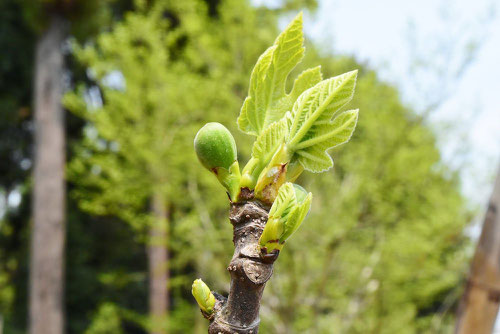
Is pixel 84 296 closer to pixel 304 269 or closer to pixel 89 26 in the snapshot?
pixel 89 26

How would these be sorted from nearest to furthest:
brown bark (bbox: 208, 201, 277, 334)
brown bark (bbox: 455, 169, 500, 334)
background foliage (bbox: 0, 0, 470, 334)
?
brown bark (bbox: 208, 201, 277, 334)
brown bark (bbox: 455, 169, 500, 334)
background foliage (bbox: 0, 0, 470, 334)

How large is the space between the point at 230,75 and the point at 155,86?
3.27ft

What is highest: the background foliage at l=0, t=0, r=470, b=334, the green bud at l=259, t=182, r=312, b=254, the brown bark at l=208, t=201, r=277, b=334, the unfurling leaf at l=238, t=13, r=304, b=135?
the background foliage at l=0, t=0, r=470, b=334

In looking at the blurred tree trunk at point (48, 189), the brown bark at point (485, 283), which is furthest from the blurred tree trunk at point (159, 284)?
the brown bark at point (485, 283)

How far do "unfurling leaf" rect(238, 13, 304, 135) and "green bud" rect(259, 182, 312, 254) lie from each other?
0.09 metres

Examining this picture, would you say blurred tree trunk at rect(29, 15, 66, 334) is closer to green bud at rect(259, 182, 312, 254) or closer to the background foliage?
the background foliage

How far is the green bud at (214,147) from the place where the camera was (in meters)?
0.42

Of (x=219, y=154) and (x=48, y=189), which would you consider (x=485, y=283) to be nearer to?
(x=219, y=154)

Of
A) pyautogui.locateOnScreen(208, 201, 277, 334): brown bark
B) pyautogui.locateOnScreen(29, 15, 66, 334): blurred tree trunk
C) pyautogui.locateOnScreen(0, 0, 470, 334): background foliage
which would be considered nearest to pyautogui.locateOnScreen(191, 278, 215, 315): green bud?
pyautogui.locateOnScreen(208, 201, 277, 334): brown bark

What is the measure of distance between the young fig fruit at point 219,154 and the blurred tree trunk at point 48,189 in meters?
6.88

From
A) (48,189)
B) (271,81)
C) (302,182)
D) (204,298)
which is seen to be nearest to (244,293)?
(204,298)

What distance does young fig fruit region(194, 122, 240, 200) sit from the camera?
418mm

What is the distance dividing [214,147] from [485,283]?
103cm

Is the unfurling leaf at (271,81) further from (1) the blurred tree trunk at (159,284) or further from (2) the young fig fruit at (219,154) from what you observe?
(1) the blurred tree trunk at (159,284)
